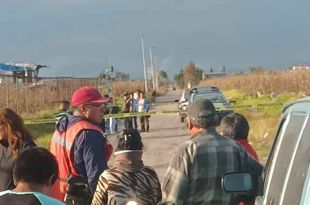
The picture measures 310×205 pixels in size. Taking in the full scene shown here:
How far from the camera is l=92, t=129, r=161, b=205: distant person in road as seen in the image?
194 inches

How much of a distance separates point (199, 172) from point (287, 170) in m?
1.12

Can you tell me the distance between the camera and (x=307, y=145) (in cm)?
350

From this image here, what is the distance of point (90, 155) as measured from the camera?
5.75 meters

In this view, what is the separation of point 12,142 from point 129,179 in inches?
61.6

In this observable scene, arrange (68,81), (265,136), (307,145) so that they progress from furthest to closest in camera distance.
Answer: (68,81), (265,136), (307,145)

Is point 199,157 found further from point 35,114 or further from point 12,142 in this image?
point 35,114

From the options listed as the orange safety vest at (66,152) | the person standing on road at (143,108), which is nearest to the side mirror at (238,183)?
the orange safety vest at (66,152)

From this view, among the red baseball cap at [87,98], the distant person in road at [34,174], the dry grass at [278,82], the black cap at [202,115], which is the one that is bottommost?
the distant person in road at [34,174]

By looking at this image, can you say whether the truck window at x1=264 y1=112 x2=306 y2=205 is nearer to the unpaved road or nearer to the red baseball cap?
the red baseball cap

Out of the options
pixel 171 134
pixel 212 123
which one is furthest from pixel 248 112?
pixel 212 123

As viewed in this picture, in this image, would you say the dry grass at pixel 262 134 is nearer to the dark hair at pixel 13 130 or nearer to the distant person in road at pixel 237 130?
the distant person in road at pixel 237 130

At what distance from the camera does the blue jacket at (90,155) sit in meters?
5.71

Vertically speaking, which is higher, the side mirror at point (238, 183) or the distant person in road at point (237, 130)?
the distant person in road at point (237, 130)

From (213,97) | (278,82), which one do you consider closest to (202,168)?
(213,97)
